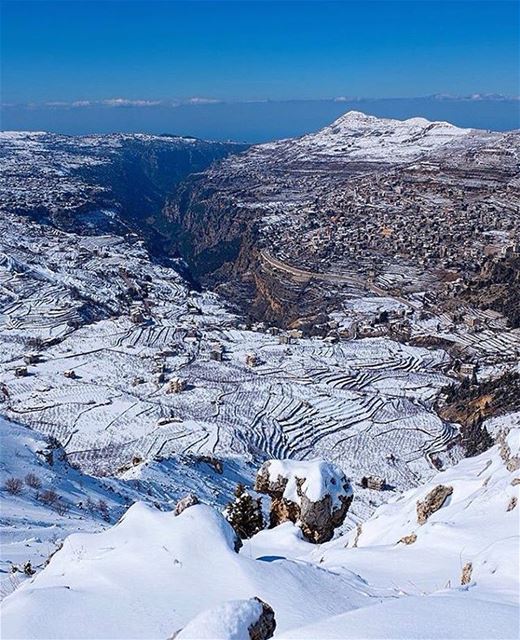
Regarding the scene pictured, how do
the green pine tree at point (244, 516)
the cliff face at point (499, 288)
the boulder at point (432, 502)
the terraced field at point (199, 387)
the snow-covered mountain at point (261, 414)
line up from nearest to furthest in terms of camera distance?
the snow-covered mountain at point (261, 414)
the boulder at point (432, 502)
the green pine tree at point (244, 516)
the terraced field at point (199, 387)
the cliff face at point (499, 288)

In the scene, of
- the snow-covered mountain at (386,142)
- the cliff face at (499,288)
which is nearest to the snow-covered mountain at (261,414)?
the cliff face at (499,288)

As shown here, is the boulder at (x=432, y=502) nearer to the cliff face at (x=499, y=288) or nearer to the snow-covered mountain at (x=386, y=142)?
the cliff face at (x=499, y=288)

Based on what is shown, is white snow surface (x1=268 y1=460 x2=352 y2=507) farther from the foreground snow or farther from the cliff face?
the cliff face

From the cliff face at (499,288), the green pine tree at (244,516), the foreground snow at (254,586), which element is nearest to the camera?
the foreground snow at (254,586)

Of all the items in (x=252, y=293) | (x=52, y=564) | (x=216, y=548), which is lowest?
(x=252, y=293)

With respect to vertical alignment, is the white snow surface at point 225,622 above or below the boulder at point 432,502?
above

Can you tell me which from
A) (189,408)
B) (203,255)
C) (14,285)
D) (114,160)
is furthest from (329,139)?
(189,408)

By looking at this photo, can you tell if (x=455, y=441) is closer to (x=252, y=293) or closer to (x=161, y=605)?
(x=161, y=605)
